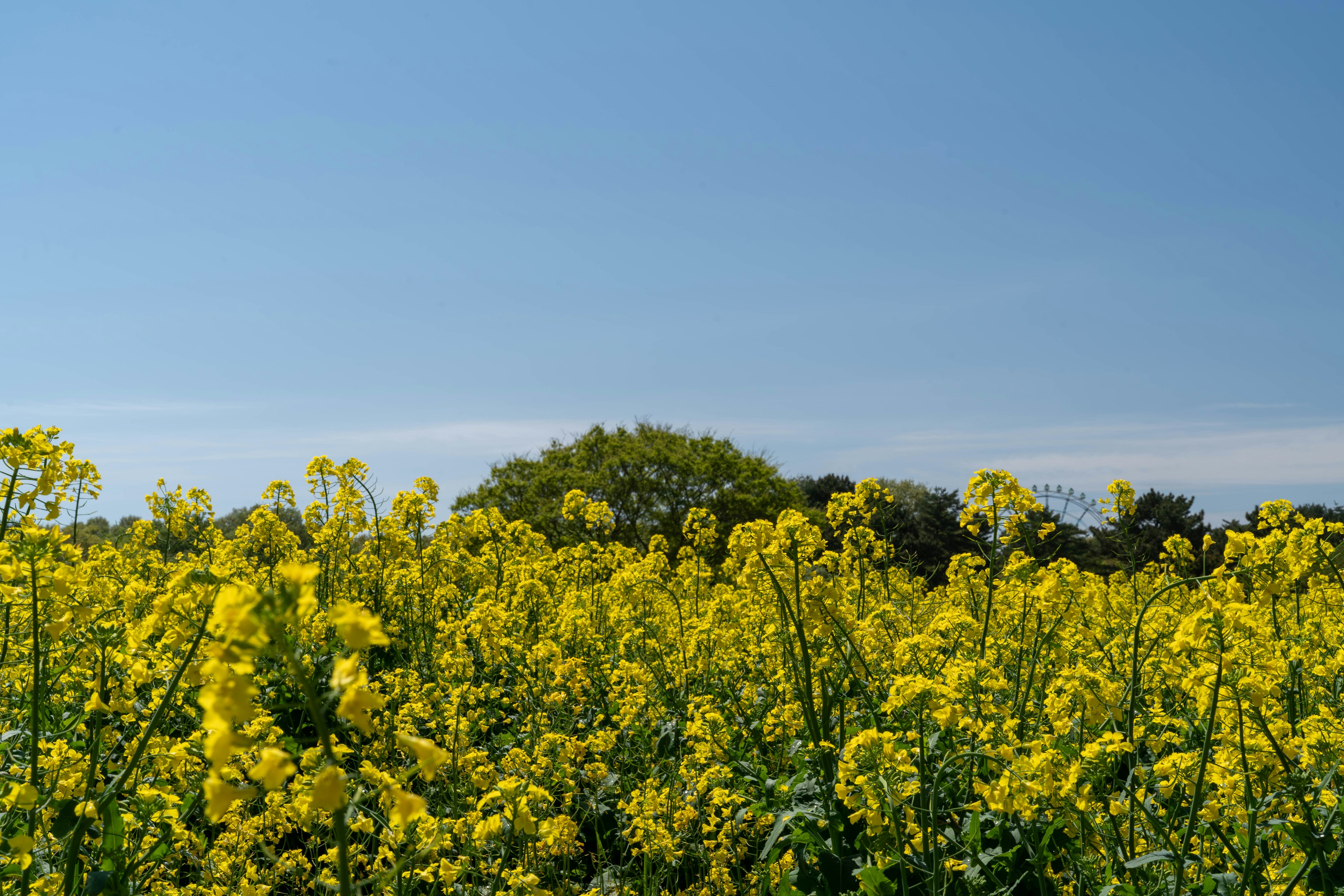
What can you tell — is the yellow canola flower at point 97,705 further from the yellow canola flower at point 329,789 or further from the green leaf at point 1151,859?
the green leaf at point 1151,859

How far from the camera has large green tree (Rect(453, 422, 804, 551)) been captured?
2025 centimetres

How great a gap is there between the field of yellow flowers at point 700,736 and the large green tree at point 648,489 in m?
14.4

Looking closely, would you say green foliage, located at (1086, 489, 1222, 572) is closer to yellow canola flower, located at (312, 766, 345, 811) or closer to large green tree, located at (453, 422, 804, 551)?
large green tree, located at (453, 422, 804, 551)

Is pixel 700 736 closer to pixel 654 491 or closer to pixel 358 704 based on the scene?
pixel 358 704

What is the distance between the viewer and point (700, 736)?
156 inches

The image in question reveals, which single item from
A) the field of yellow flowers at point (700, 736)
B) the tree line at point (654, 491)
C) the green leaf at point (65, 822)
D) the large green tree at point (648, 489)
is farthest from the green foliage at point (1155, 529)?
the green leaf at point (65, 822)

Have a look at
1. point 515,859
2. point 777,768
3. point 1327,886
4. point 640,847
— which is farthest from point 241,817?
point 1327,886

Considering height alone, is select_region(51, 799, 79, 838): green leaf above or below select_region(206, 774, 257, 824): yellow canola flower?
below

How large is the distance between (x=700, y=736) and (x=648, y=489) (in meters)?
16.5

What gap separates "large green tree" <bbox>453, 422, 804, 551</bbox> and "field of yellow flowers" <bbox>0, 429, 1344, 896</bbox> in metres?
14.4

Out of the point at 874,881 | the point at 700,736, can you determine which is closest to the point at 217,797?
the point at 874,881

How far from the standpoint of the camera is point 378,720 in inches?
167

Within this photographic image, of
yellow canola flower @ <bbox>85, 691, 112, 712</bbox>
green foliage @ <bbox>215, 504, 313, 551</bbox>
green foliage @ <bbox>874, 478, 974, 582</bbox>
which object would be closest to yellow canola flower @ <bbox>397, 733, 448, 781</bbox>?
yellow canola flower @ <bbox>85, 691, 112, 712</bbox>

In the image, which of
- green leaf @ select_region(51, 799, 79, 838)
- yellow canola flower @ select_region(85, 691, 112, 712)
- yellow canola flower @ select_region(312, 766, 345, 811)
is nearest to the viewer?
yellow canola flower @ select_region(312, 766, 345, 811)
